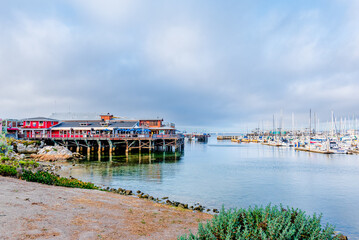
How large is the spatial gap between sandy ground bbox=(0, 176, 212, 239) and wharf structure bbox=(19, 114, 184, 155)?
45.0 metres

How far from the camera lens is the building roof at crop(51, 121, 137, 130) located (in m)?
62.9

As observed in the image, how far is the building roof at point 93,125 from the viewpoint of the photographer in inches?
2475

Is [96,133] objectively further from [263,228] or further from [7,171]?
[263,228]

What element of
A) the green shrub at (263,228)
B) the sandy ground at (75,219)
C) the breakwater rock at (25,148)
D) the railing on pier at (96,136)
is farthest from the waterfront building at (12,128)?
the green shrub at (263,228)

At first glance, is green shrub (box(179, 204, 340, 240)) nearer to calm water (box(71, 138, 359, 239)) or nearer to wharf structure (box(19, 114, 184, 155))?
calm water (box(71, 138, 359, 239))

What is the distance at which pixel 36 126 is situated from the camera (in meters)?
65.4

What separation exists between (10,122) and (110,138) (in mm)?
29918

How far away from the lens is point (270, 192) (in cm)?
2391

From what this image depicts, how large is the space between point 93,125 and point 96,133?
3.18 meters

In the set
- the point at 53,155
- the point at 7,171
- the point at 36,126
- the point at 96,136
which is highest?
the point at 36,126

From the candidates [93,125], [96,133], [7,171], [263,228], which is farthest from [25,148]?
[263,228]

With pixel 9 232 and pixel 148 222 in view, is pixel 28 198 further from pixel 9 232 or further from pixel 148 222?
pixel 148 222

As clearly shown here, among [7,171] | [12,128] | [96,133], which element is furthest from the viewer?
[96,133]

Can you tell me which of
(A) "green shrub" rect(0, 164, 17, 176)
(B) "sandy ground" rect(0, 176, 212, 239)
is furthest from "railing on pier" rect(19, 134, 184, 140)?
(B) "sandy ground" rect(0, 176, 212, 239)
